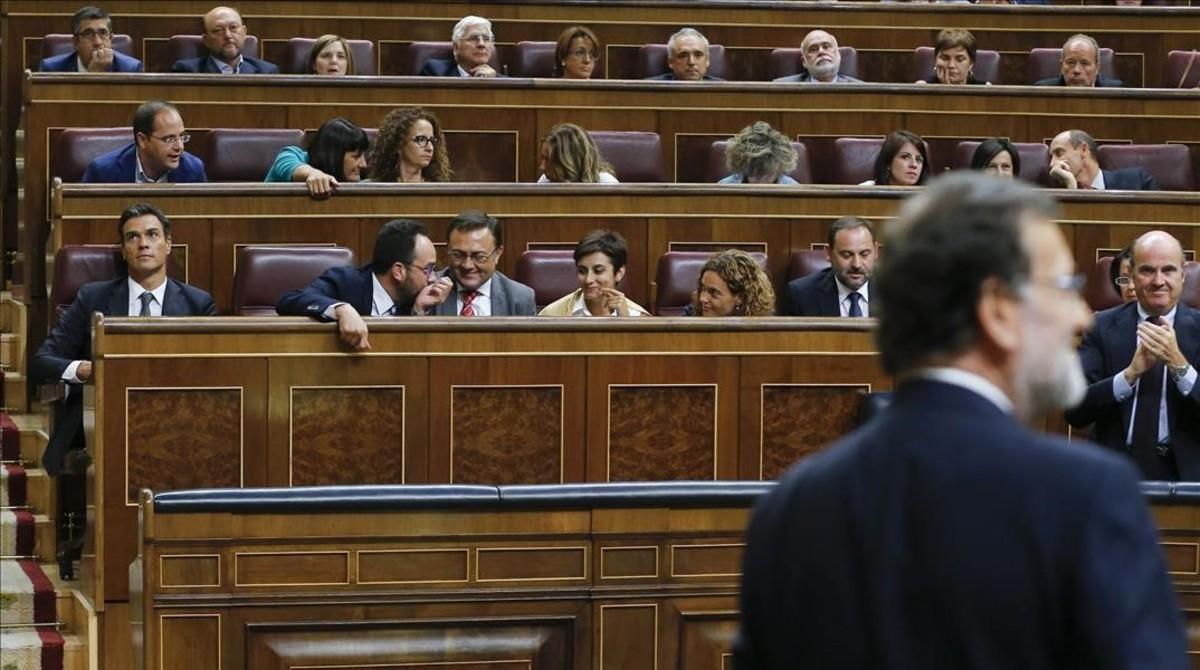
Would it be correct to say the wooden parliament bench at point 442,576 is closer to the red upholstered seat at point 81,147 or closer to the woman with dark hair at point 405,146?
the woman with dark hair at point 405,146

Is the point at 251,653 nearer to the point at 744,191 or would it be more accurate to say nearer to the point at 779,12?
the point at 744,191

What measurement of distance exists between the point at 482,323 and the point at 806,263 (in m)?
1.25

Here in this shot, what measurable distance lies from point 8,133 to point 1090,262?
10.1 feet

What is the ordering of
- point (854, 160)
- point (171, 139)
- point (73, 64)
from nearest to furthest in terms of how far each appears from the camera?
point (171, 139) → point (854, 160) → point (73, 64)

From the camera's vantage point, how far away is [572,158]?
488cm

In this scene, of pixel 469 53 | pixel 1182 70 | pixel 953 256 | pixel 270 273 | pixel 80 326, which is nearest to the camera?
pixel 953 256

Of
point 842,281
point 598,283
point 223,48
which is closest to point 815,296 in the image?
point 842,281

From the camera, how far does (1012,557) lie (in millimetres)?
1142

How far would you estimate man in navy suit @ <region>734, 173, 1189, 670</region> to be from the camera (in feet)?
3.72

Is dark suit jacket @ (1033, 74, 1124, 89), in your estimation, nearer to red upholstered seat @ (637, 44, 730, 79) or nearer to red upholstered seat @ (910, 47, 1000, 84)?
red upholstered seat @ (910, 47, 1000, 84)

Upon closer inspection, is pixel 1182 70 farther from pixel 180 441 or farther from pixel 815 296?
pixel 180 441

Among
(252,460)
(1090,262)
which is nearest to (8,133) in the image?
(252,460)


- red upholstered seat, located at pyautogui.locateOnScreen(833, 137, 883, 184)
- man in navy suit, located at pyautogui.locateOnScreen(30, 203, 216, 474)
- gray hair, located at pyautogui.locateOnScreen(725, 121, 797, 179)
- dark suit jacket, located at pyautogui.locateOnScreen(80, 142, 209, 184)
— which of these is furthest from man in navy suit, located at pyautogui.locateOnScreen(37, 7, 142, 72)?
red upholstered seat, located at pyautogui.locateOnScreen(833, 137, 883, 184)

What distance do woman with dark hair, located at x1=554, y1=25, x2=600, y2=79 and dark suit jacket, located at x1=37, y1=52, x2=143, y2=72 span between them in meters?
1.20
